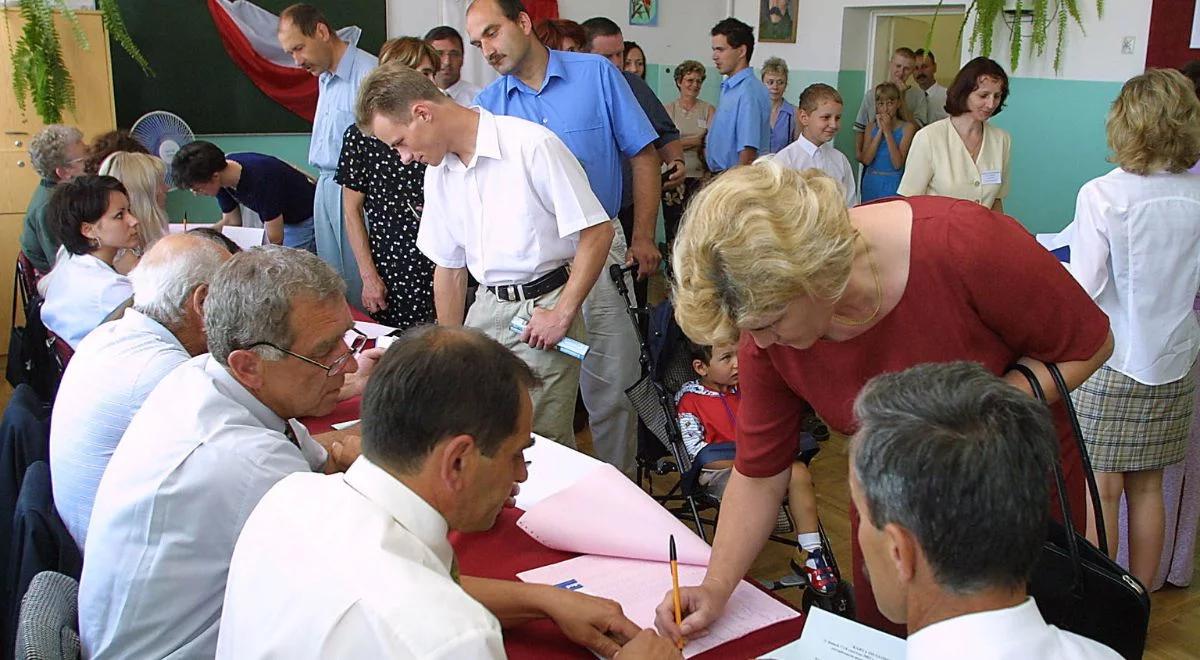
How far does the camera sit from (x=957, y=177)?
14.0 feet

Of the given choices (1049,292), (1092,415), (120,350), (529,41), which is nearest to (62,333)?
(120,350)

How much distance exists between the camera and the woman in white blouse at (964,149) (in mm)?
4207

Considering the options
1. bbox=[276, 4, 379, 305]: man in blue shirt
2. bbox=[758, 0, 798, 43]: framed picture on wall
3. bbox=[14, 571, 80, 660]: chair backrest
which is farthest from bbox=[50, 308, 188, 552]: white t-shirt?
bbox=[758, 0, 798, 43]: framed picture on wall

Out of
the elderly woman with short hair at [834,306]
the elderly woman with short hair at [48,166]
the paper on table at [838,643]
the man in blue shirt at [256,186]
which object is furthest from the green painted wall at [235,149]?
the paper on table at [838,643]

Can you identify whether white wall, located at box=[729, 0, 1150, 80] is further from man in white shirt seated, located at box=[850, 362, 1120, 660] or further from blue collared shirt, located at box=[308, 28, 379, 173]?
man in white shirt seated, located at box=[850, 362, 1120, 660]

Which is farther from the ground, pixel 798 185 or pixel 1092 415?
pixel 798 185

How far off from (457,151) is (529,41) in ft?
2.92

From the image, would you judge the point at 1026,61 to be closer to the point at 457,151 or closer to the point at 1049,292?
the point at 457,151

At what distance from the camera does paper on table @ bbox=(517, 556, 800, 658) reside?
58.6 inches

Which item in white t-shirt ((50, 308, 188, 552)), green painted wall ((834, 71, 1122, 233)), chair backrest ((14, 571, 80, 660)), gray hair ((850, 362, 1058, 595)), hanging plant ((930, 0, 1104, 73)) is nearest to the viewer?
gray hair ((850, 362, 1058, 595))

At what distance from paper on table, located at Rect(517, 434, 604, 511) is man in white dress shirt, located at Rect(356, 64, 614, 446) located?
0.51 metres

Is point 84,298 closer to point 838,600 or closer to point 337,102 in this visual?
point 337,102

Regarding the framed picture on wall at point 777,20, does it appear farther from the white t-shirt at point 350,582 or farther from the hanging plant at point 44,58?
the white t-shirt at point 350,582

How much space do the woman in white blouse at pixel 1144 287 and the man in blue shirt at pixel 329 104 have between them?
3.09 m
